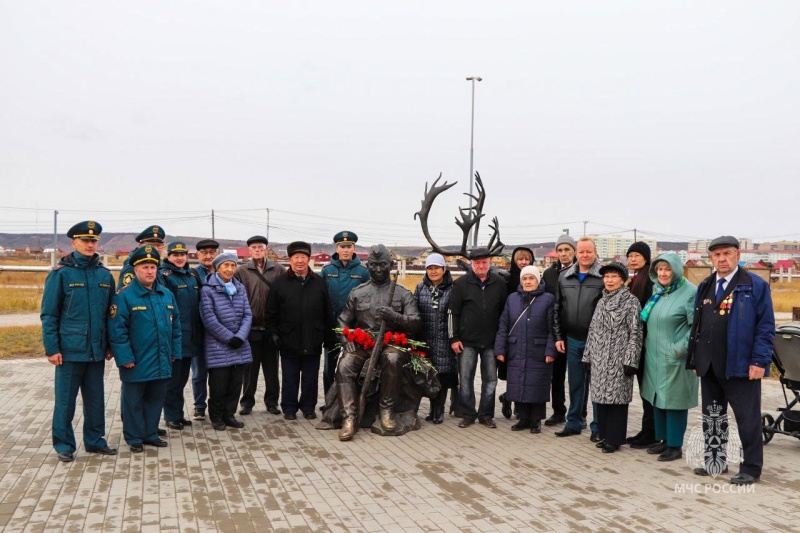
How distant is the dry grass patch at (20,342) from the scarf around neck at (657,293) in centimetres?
1029

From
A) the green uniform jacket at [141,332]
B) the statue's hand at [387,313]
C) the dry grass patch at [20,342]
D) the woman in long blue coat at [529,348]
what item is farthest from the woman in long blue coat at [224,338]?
the dry grass patch at [20,342]

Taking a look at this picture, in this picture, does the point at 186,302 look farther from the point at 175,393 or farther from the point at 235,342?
the point at 175,393

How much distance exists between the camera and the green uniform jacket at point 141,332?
592 cm

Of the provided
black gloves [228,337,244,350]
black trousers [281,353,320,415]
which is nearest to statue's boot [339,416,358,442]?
black trousers [281,353,320,415]

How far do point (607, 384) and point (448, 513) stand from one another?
2338 millimetres

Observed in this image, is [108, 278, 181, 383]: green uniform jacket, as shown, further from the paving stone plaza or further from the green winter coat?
the green winter coat

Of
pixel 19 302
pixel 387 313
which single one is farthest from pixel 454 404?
pixel 19 302

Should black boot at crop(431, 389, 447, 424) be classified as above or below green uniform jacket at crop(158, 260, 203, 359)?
below

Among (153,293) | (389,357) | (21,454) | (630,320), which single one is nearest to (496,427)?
(389,357)

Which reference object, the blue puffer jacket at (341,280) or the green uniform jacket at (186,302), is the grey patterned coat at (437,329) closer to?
the blue puffer jacket at (341,280)

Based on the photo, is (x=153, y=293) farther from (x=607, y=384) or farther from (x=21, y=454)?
(x=607, y=384)

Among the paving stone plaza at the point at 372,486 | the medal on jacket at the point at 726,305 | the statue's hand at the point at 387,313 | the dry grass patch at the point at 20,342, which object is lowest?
the dry grass patch at the point at 20,342

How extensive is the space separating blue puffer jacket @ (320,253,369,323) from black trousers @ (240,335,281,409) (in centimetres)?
84

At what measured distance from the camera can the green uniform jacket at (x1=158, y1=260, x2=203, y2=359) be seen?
271 inches
